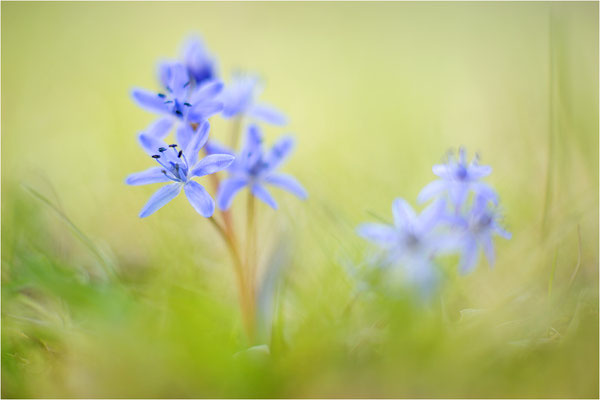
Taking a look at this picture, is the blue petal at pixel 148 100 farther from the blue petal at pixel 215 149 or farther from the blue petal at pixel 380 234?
the blue petal at pixel 380 234

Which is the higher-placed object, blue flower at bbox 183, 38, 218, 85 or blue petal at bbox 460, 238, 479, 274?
blue flower at bbox 183, 38, 218, 85

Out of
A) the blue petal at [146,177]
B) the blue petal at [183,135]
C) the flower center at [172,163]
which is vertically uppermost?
the blue petal at [183,135]

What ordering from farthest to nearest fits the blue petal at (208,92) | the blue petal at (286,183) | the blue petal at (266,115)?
1. the blue petal at (266,115)
2. the blue petal at (286,183)
3. the blue petal at (208,92)

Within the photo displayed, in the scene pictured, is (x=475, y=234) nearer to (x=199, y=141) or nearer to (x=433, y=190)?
(x=433, y=190)

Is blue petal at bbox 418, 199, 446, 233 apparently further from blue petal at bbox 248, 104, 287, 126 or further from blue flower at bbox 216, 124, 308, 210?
blue petal at bbox 248, 104, 287, 126

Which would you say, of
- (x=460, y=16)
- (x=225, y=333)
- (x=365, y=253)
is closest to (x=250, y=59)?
(x=460, y=16)

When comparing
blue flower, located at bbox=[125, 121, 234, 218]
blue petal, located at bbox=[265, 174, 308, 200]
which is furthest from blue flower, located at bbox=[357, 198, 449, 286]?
blue flower, located at bbox=[125, 121, 234, 218]

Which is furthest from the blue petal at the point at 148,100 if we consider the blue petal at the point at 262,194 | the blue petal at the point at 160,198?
the blue petal at the point at 262,194

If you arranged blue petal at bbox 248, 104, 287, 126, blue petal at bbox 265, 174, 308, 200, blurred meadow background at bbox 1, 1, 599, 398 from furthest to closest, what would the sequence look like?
1. blue petal at bbox 248, 104, 287, 126
2. blue petal at bbox 265, 174, 308, 200
3. blurred meadow background at bbox 1, 1, 599, 398
